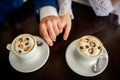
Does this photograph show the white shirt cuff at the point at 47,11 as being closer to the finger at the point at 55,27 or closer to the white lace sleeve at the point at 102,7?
the finger at the point at 55,27

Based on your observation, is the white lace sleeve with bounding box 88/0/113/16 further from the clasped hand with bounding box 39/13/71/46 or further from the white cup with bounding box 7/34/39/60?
the white cup with bounding box 7/34/39/60

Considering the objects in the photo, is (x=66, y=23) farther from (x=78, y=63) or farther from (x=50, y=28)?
(x=78, y=63)

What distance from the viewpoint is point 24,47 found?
53cm

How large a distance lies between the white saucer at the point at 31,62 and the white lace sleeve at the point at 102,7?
0.21m

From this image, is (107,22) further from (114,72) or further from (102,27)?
(114,72)

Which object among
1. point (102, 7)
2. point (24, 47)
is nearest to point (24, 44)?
point (24, 47)

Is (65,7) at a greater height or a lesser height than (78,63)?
greater

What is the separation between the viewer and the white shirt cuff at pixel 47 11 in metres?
0.65

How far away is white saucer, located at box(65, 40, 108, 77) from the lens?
0.52 meters

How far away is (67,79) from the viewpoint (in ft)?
1.70

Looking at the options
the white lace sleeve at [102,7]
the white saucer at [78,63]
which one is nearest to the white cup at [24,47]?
the white saucer at [78,63]

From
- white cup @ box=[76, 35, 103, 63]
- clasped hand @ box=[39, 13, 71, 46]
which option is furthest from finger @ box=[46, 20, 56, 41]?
white cup @ box=[76, 35, 103, 63]

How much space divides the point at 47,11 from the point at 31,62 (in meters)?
0.20

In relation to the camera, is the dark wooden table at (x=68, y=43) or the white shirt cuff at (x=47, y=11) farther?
the white shirt cuff at (x=47, y=11)
